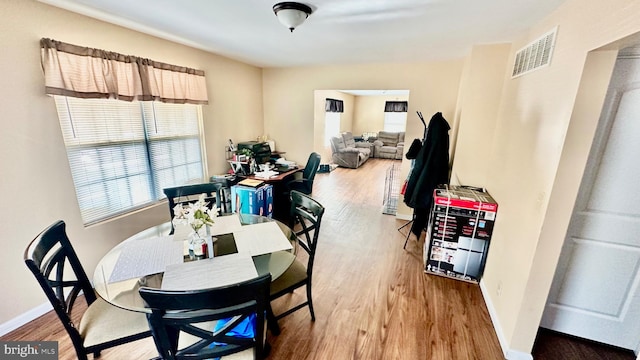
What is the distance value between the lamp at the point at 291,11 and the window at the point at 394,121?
8742 mm

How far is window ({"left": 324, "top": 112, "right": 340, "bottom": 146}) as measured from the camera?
291 inches

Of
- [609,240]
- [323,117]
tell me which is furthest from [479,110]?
[323,117]

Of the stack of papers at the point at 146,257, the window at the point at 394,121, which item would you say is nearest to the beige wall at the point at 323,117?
the window at the point at 394,121

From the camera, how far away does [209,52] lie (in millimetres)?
3270

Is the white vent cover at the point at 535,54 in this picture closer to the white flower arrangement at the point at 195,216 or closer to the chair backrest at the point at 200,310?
the chair backrest at the point at 200,310

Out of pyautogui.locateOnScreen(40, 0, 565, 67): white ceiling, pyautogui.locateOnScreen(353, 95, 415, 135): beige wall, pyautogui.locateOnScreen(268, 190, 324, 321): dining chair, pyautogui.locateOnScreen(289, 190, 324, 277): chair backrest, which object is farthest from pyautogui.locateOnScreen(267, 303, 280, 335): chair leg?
pyautogui.locateOnScreen(353, 95, 415, 135): beige wall

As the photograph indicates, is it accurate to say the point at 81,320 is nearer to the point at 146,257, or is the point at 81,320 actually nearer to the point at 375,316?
the point at 146,257

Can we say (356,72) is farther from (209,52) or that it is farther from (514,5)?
(514,5)

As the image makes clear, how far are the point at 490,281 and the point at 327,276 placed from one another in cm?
146

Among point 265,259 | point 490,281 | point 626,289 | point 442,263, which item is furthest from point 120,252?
point 626,289

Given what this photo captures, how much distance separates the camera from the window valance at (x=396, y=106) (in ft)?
29.4

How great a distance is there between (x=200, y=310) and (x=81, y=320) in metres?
0.95

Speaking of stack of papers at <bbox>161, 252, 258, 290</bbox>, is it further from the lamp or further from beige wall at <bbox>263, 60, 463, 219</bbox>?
beige wall at <bbox>263, 60, 463, 219</bbox>

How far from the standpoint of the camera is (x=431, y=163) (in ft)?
8.98
